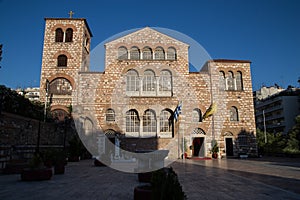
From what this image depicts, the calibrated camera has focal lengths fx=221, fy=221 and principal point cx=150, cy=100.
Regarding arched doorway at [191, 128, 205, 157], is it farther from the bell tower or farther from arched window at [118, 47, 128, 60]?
the bell tower

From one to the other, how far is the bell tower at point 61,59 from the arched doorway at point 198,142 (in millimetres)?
12824

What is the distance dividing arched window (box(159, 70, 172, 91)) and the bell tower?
8310 mm

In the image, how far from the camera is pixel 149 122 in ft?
71.1

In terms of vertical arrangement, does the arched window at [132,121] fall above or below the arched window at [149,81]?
below

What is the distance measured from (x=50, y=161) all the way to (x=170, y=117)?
1376 centimetres

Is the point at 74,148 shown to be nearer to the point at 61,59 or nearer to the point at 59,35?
the point at 61,59

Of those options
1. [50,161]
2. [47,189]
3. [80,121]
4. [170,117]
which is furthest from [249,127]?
[47,189]

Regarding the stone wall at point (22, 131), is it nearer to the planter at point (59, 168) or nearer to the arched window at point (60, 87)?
the planter at point (59, 168)

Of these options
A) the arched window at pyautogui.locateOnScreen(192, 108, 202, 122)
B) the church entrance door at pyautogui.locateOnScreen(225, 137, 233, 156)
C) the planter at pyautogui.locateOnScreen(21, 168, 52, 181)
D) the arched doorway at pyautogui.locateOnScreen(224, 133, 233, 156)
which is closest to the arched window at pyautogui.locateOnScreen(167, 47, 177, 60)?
the arched window at pyautogui.locateOnScreen(192, 108, 202, 122)

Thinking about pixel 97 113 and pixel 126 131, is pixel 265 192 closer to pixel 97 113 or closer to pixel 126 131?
pixel 126 131

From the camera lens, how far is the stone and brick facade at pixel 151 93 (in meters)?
21.5

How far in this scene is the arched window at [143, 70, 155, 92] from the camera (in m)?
22.7

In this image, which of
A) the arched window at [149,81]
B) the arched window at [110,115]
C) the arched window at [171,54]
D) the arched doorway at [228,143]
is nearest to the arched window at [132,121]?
the arched window at [110,115]

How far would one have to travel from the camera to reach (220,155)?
22.0 metres
